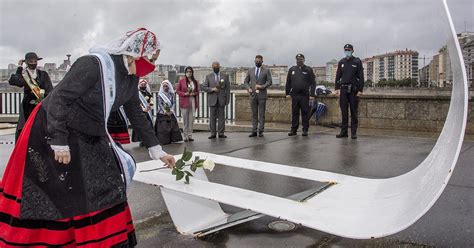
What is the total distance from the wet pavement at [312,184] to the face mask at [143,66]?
1.54m

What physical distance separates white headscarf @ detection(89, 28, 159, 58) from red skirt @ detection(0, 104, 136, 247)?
0.70 m

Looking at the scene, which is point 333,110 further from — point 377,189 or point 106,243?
point 106,243

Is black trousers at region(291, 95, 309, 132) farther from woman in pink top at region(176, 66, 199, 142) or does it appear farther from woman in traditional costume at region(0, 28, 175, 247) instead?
woman in traditional costume at region(0, 28, 175, 247)

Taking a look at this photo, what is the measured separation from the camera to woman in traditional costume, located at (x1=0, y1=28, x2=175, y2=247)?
250 cm

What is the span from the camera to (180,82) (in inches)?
404

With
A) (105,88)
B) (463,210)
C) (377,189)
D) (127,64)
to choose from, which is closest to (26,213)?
(105,88)

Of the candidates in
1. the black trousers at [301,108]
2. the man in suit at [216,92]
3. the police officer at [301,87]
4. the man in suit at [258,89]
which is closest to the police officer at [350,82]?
the police officer at [301,87]

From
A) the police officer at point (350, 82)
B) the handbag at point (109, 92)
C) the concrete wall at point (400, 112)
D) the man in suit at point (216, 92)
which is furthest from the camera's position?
the concrete wall at point (400, 112)

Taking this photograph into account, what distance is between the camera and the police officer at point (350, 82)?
9.77 metres

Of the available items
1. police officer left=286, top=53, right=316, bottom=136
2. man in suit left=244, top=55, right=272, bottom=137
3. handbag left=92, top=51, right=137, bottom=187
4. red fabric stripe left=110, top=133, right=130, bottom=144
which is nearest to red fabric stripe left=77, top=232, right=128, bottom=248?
handbag left=92, top=51, right=137, bottom=187

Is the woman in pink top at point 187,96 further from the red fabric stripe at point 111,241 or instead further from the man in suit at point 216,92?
the red fabric stripe at point 111,241

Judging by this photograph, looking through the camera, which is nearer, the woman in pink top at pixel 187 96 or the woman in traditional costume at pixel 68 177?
the woman in traditional costume at pixel 68 177

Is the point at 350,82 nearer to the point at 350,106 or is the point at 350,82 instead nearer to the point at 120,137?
the point at 350,106

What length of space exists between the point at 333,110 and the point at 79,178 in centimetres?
1055
